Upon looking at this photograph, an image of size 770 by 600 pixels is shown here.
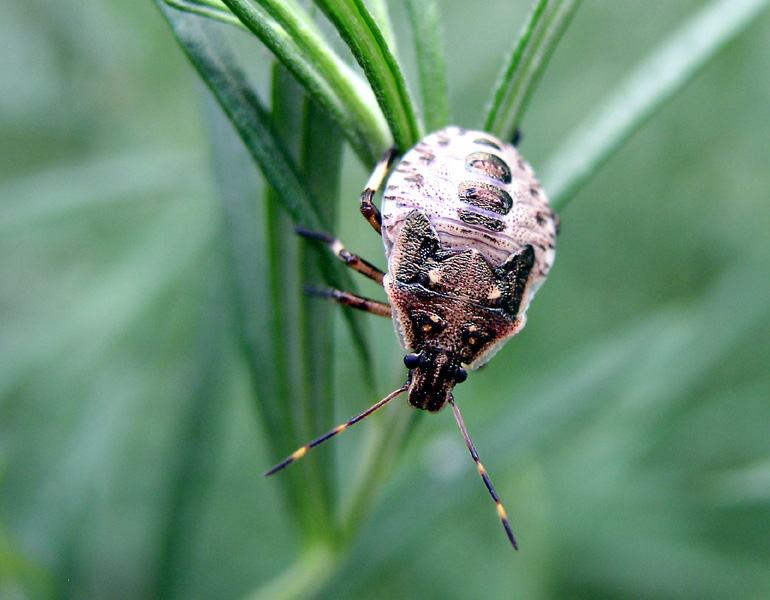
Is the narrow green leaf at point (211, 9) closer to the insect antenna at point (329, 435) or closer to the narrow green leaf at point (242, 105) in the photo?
the narrow green leaf at point (242, 105)

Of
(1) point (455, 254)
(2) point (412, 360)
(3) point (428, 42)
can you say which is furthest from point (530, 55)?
(2) point (412, 360)

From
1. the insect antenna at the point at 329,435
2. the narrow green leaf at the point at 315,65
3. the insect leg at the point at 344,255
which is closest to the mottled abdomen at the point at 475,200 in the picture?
the insect leg at the point at 344,255

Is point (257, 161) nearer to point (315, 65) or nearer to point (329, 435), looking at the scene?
point (315, 65)

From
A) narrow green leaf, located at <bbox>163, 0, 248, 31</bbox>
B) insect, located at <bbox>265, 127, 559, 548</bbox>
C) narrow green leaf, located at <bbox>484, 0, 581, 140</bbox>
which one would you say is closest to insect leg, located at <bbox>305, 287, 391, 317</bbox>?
insect, located at <bbox>265, 127, 559, 548</bbox>

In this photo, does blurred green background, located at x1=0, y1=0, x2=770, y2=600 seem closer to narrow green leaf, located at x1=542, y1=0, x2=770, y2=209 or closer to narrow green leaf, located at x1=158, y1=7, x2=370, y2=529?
narrow green leaf, located at x1=158, y1=7, x2=370, y2=529

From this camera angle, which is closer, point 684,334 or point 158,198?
point 684,334

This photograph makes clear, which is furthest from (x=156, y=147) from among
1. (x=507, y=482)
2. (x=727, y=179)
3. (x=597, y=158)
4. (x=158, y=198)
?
(x=727, y=179)

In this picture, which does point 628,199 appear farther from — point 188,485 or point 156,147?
point 188,485

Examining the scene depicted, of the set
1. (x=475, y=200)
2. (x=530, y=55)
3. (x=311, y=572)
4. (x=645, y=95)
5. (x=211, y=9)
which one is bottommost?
(x=311, y=572)
